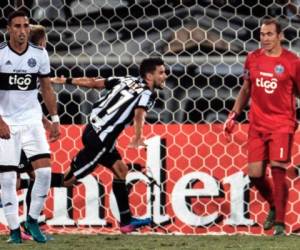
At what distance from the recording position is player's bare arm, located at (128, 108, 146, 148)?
7.34m

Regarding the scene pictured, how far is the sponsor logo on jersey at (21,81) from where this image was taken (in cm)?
680

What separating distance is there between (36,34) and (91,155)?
834mm

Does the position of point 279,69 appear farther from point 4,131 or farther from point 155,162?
point 4,131

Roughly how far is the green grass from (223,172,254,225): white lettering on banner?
11.4 inches

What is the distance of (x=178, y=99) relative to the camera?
761cm

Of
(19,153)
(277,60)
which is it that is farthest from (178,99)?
(19,153)

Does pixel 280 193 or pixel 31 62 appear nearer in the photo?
pixel 31 62

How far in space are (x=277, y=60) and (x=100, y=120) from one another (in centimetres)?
117

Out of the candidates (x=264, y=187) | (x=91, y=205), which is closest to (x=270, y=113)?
(x=264, y=187)

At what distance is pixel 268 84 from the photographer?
7297mm

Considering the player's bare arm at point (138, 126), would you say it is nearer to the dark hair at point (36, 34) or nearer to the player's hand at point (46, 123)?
the player's hand at point (46, 123)

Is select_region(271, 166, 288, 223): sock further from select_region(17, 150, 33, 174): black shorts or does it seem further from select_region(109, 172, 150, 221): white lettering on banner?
select_region(17, 150, 33, 174): black shorts

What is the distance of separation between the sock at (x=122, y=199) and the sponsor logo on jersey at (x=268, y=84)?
979 mm

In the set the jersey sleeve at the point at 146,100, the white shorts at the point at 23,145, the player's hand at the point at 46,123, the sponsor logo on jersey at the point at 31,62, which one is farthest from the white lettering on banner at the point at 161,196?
the sponsor logo on jersey at the point at 31,62
